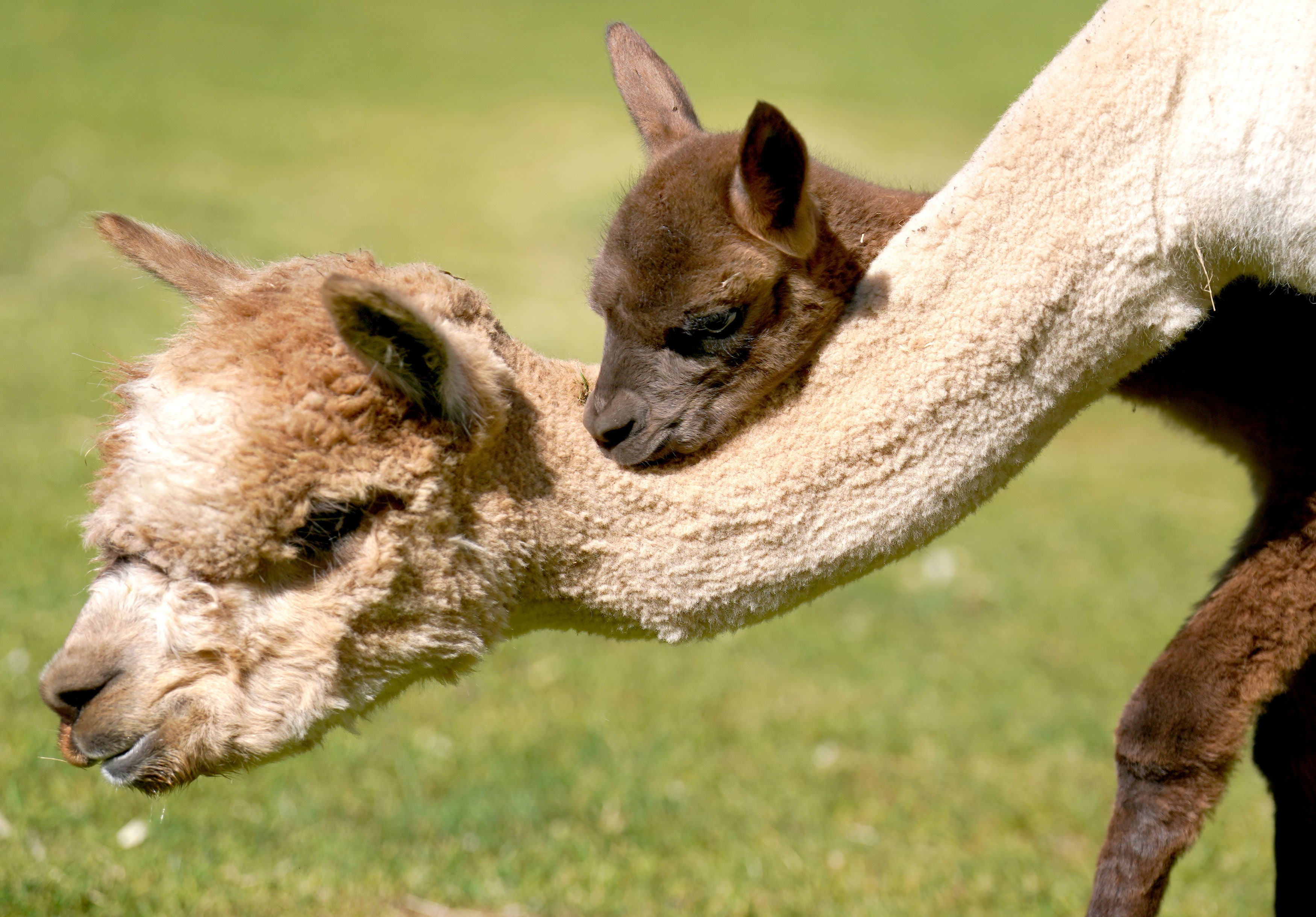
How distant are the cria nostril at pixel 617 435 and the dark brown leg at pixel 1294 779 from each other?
2.10 meters

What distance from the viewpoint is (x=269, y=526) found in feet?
9.16

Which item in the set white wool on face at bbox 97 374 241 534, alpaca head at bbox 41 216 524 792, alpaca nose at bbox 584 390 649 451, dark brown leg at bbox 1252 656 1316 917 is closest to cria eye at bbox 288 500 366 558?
alpaca head at bbox 41 216 524 792

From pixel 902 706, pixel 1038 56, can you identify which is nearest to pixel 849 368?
pixel 902 706

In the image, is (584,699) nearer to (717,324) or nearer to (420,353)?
(717,324)

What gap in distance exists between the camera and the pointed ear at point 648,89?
426 cm

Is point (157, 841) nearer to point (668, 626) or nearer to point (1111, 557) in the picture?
point (668, 626)

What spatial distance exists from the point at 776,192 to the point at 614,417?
89 cm

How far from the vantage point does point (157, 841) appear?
5332 mm

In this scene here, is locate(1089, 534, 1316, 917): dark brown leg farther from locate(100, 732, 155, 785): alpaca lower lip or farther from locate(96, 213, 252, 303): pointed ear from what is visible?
locate(96, 213, 252, 303): pointed ear

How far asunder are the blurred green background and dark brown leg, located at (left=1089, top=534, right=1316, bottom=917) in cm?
206

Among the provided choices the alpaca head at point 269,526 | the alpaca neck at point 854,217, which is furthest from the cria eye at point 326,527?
the alpaca neck at point 854,217

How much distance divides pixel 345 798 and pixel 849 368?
3.97 metres

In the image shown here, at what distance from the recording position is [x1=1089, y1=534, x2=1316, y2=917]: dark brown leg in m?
3.43

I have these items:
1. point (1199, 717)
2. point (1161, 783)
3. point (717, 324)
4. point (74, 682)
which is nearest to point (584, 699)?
point (717, 324)
